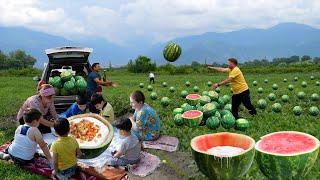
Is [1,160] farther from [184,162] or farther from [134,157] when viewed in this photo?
[184,162]

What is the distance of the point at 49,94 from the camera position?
1009 centimetres

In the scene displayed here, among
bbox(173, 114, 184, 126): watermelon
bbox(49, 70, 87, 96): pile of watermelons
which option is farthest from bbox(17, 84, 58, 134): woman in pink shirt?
bbox(173, 114, 184, 126): watermelon

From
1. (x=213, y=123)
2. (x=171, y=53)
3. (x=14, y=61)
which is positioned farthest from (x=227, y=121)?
(x=14, y=61)

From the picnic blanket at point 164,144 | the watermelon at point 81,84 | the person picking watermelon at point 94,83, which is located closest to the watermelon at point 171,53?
the person picking watermelon at point 94,83

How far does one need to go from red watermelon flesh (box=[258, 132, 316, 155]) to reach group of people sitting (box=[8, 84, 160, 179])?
2.61m

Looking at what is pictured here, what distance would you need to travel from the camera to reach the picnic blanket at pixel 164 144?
991 cm

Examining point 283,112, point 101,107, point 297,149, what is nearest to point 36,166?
point 101,107

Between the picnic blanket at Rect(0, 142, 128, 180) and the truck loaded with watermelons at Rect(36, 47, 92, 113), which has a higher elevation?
the truck loaded with watermelons at Rect(36, 47, 92, 113)

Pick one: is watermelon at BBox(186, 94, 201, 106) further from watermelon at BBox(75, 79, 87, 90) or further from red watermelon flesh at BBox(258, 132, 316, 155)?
red watermelon flesh at BBox(258, 132, 316, 155)

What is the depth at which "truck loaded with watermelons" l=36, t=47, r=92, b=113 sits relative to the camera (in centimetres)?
1220

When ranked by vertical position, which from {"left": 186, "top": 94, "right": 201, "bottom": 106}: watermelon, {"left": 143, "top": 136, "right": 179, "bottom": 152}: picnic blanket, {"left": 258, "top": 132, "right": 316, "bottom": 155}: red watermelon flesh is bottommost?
{"left": 143, "top": 136, "right": 179, "bottom": 152}: picnic blanket

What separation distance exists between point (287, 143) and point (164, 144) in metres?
3.52

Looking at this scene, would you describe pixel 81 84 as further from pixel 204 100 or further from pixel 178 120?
pixel 204 100

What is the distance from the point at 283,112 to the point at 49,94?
320 inches
